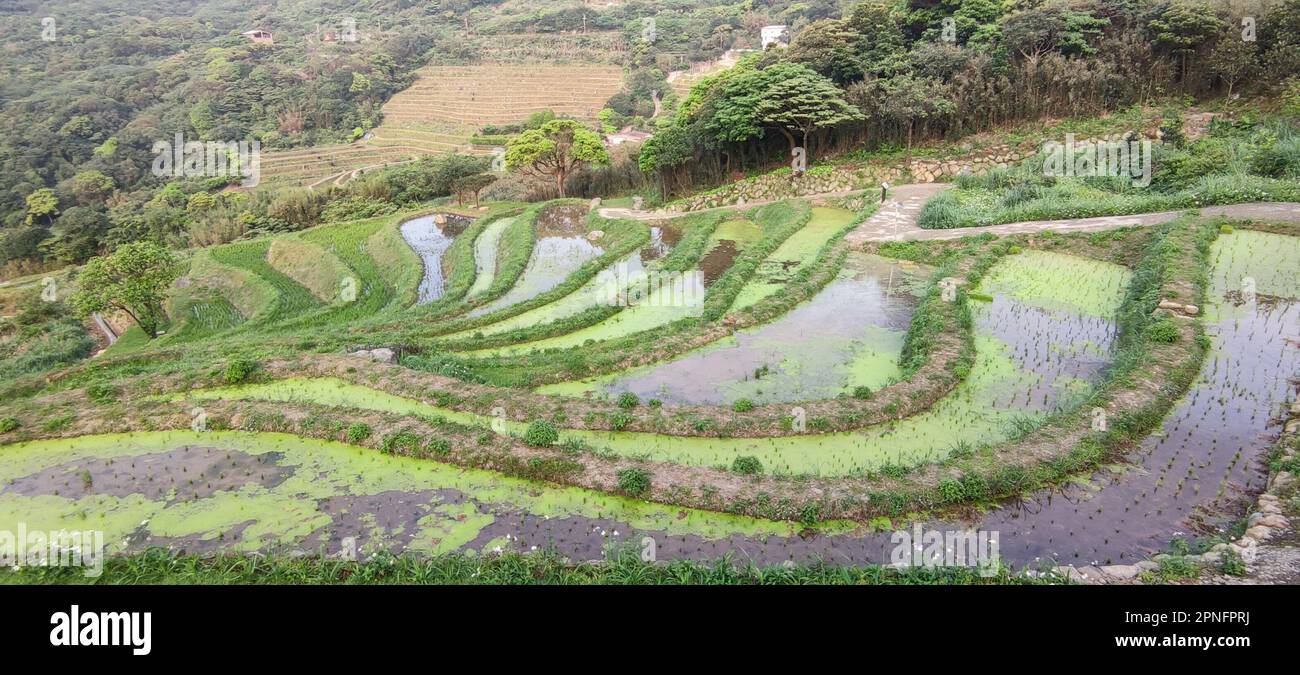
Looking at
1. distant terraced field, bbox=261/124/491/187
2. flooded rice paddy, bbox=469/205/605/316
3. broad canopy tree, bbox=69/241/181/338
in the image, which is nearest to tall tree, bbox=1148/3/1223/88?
flooded rice paddy, bbox=469/205/605/316

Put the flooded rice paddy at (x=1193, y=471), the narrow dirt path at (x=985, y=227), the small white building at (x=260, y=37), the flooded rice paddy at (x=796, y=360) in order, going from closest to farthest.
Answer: the flooded rice paddy at (x=1193, y=471)
the flooded rice paddy at (x=796, y=360)
the narrow dirt path at (x=985, y=227)
the small white building at (x=260, y=37)

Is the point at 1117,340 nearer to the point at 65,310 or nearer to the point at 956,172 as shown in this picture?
the point at 956,172

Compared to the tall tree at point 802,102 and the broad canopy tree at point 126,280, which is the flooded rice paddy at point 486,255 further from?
the tall tree at point 802,102

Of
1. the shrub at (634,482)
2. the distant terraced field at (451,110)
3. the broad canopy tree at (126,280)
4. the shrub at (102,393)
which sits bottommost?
the shrub at (634,482)

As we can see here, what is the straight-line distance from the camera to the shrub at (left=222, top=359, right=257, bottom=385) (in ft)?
44.5

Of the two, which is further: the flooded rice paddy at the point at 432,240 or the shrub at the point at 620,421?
the flooded rice paddy at the point at 432,240

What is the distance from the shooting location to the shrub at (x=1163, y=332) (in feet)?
40.0

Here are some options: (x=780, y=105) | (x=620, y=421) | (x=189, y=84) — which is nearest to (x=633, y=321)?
(x=620, y=421)

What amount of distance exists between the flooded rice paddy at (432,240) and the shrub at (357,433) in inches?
474

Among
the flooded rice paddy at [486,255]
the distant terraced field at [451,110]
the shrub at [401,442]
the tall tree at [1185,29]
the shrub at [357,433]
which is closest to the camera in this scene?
the shrub at [401,442]

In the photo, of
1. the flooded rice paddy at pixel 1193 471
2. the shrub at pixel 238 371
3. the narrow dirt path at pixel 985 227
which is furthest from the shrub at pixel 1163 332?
the shrub at pixel 238 371

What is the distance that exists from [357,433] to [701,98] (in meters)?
29.1

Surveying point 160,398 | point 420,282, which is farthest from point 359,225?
point 160,398

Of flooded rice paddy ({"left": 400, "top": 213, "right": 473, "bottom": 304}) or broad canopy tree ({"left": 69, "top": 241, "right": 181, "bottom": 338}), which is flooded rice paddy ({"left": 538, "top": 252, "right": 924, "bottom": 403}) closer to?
flooded rice paddy ({"left": 400, "top": 213, "right": 473, "bottom": 304})
